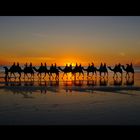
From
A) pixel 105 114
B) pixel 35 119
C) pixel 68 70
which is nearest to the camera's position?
pixel 35 119

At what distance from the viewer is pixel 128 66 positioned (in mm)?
30328

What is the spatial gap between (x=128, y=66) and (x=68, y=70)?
6.12 meters

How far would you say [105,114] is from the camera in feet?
23.9
